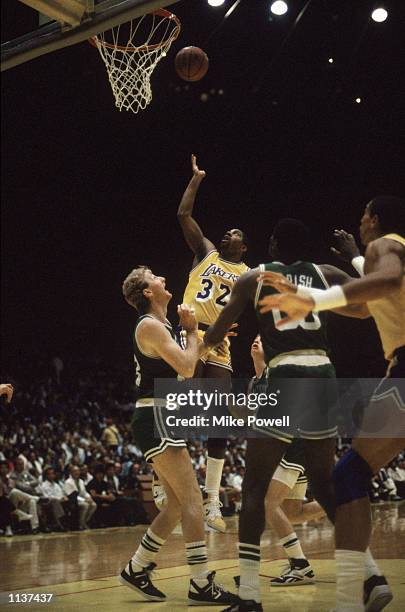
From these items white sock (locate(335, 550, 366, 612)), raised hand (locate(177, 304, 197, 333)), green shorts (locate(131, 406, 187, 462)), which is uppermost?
raised hand (locate(177, 304, 197, 333))

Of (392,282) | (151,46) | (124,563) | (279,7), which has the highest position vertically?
(279,7)

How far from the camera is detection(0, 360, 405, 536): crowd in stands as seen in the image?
44.1 ft

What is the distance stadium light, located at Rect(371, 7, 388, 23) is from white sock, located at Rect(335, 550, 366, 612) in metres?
12.6

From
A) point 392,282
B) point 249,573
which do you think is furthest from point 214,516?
point 392,282

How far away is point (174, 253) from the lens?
2220 centimetres

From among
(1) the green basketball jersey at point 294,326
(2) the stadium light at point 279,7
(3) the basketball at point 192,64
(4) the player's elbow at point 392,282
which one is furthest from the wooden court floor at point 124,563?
(2) the stadium light at point 279,7

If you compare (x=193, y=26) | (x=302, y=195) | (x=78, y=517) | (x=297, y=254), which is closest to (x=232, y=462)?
(x=78, y=517)

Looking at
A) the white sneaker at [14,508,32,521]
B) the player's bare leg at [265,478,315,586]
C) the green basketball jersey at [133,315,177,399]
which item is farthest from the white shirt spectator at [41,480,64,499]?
the green basketball jersey at [133,315,177,399]

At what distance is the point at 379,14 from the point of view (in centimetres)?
1428

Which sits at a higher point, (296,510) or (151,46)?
(151,46)

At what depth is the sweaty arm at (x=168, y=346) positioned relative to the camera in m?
5.06

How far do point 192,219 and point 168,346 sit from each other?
2147 mm

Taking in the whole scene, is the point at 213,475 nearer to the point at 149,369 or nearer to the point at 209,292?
the point at 209,292

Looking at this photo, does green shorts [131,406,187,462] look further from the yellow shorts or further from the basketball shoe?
the yellow shorts
